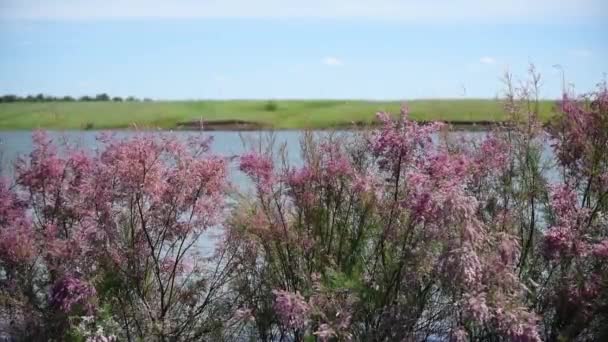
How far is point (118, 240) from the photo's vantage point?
8883 millimetres

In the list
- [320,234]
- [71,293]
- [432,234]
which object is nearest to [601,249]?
[432,234]

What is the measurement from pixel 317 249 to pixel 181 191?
69.8 inches

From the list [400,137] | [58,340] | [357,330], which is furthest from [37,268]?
[400,137]

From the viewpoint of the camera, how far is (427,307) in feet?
28.5

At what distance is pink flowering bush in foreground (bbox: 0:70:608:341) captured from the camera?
26.2 feet

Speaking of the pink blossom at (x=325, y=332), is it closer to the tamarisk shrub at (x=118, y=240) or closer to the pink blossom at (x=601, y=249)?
the tamarisk shrub at (x=118, y=240)

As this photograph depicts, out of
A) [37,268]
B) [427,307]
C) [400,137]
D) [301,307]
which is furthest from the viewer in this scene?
[37,268]

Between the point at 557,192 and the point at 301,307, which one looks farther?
the point at 557,192

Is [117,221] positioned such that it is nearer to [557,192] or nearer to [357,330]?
[357,330]

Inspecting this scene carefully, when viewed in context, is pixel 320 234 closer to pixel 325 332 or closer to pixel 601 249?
pixel 325 332

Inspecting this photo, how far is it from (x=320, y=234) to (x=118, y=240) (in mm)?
2440

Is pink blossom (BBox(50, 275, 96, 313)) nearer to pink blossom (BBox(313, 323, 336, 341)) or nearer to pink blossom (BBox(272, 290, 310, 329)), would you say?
pink blossom (BBox(272, 290, 310, 329))

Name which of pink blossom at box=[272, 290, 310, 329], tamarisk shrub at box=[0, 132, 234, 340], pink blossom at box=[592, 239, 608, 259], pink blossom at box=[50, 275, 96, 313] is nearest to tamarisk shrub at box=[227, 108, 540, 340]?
pink blossom at box=[272, 290, 310, 329]

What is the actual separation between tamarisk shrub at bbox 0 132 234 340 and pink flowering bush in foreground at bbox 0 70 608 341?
0.08 feet
